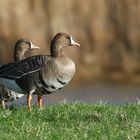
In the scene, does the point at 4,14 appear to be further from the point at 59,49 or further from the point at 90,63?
the point at 59,49

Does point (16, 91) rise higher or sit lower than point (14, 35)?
lower

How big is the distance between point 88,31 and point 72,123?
55.7 feet

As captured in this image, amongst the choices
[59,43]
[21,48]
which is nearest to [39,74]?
[59,43]

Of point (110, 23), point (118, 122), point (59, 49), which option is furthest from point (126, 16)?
point (118, 122)

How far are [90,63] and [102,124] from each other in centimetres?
1634

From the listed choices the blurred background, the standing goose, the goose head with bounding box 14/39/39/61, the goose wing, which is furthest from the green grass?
the blurred background

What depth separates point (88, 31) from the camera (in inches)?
1068

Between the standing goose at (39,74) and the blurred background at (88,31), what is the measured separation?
43.3 ft

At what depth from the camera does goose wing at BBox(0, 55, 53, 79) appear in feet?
38.5

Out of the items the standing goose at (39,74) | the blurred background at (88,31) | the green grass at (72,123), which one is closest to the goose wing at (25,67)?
the standing goose at (39,74)

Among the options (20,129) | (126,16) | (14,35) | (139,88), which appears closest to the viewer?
(20,129)

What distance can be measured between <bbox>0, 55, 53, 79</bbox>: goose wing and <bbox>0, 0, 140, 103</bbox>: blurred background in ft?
43.2

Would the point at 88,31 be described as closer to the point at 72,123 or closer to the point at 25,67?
the point at 25,67

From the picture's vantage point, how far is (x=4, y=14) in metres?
26.5
